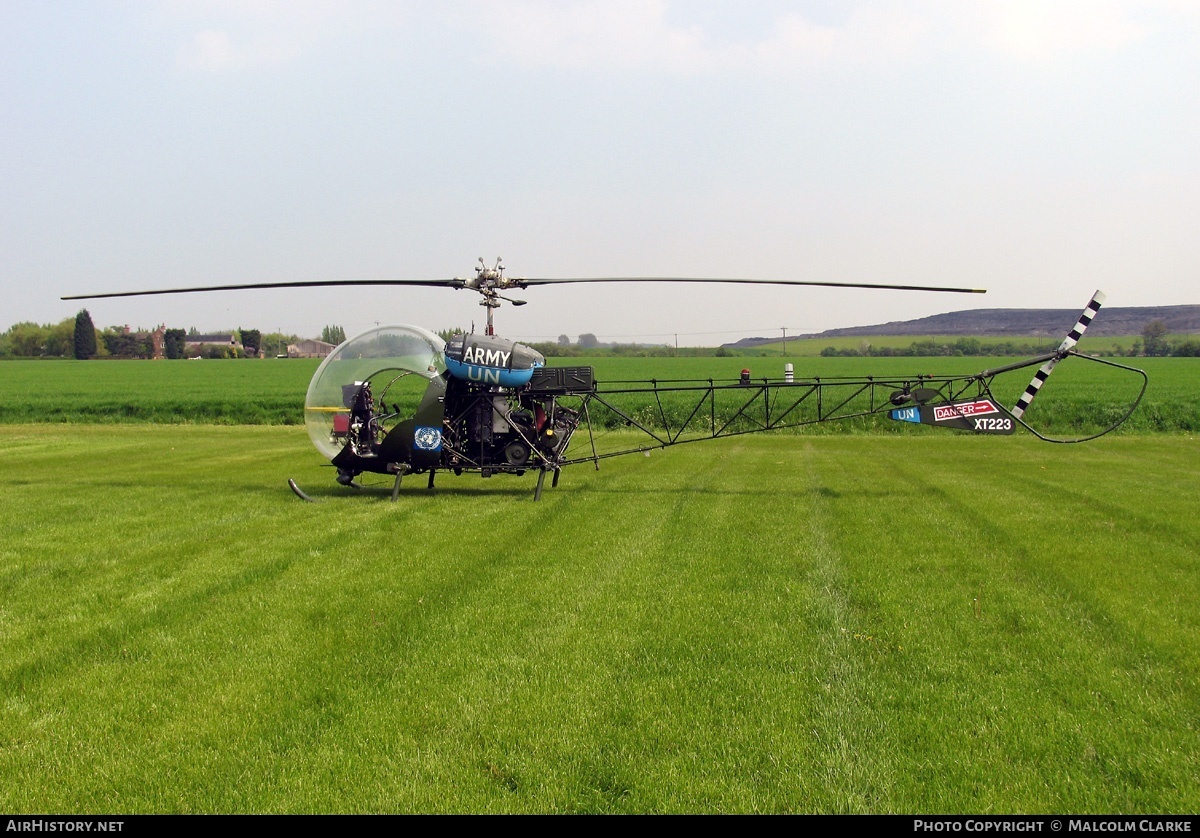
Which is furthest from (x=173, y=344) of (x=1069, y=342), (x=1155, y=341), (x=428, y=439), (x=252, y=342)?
(x=1069, y=342)

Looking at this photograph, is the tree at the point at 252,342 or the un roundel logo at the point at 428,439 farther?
the tree at the point at 252,342

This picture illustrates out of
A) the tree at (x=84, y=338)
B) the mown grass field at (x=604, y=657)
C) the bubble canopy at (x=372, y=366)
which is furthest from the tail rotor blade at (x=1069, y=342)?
the tree at (x=84, y=338)

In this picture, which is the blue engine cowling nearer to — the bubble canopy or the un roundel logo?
the bubble canopy

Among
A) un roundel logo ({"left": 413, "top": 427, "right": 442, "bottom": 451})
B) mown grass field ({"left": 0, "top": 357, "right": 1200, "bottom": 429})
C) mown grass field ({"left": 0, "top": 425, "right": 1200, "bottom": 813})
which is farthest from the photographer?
mown grass field ({"left": 0, "top": 357, "right": 1200, "bottom": 429})

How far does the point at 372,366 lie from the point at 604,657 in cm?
788

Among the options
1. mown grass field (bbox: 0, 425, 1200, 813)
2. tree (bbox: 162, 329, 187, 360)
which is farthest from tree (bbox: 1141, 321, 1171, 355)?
tree (bbox: 162, 329, 187, 360)

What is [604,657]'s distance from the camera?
5.68 meters

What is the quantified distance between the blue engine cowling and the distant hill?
7716 cm

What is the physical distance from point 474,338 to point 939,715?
8558 mm

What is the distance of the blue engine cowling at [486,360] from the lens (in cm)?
1177

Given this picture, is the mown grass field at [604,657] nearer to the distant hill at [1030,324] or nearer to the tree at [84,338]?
the distant hill at [1030,324]

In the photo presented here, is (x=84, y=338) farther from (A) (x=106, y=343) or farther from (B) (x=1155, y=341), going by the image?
(B) (x=1155, y=341)

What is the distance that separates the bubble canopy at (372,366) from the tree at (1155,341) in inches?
2872

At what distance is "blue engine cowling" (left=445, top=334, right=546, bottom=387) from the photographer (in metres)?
11.8
